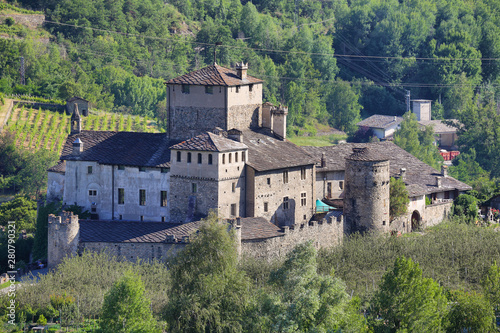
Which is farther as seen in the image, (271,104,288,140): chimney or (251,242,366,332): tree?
(271,104,288,140): chimney

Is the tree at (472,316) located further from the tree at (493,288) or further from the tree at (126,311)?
the tree at (126,311)

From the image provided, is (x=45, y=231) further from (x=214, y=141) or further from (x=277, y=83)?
(x=277, y=83)

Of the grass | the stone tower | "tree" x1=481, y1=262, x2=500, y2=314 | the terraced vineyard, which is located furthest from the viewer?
the grass

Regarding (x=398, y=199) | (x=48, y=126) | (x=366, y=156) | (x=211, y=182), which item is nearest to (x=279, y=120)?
(x=366, y=156)

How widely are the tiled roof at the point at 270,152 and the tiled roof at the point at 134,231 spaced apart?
7373 millimetres

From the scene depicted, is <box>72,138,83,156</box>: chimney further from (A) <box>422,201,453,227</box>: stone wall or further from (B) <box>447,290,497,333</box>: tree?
(B) <box>447,290,497,333</box>: tree

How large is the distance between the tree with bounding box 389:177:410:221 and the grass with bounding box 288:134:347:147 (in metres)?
44.0

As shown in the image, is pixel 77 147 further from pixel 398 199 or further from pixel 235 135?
pixel 398 199

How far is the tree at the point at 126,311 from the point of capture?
55806mm

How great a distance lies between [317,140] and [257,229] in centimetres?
5913

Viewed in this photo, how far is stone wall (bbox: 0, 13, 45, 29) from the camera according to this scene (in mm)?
136875

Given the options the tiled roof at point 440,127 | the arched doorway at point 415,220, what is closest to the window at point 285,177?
the arched doorway at point 415,220

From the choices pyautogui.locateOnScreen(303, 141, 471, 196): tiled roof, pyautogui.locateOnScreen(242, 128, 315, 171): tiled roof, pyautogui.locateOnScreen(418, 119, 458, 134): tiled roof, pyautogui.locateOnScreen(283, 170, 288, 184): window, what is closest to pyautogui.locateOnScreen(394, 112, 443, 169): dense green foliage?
pyautogui.locateOnScreen(418, 119, 458, 134): tiled roof

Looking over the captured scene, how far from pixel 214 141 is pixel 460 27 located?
98.9 metres
